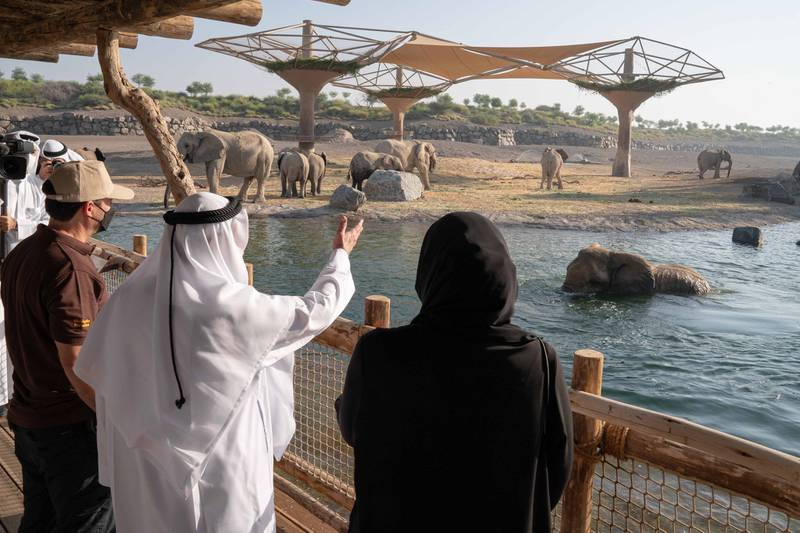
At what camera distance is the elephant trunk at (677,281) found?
466 inches

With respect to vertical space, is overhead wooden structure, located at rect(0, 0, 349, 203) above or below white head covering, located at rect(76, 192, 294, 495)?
above

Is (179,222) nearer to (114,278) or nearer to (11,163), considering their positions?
(11,163)

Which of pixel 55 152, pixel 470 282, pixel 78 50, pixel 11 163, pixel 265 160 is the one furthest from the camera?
pixel 265 160

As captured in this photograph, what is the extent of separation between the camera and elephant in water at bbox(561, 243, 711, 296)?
1166 cm

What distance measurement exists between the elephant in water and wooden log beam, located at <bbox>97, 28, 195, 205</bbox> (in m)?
7.34

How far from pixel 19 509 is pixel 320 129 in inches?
1573

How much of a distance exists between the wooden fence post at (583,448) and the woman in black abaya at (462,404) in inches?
32.6

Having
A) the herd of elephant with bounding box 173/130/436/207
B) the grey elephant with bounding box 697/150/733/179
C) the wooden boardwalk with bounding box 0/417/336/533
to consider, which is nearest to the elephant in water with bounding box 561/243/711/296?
the herd of elephant with bounding box 173/130/436/207

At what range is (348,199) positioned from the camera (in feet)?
60.3

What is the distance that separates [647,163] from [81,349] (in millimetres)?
41370

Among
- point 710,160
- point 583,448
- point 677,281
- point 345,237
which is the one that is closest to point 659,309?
point 677,281

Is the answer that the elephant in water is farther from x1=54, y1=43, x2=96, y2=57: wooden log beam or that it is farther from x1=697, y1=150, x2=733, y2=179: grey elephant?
x1=697, y1=150, x2=733, y2=179: grey elephant

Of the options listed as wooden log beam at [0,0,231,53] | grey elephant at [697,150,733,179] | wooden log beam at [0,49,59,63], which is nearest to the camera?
wooden log beam at [0,0,231,53]

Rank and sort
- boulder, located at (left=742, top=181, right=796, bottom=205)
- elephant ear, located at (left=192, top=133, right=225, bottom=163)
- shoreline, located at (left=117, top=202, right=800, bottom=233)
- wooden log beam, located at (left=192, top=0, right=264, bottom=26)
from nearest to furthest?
wooden log beam, located at (left=192, top=0, right=264, bottom=26), shoreline, located at (left=117, top=202, right=800, bottom=233), elephant ear, located at (left=192, top=133, right=225, bottom=163), boulder, located at (left=742, top=181, right=796, bottom=205)
